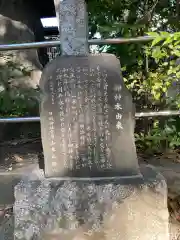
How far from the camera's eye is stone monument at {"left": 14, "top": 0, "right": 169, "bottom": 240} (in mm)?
1537

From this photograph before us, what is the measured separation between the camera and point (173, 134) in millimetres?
2393

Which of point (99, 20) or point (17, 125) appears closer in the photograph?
point (99, 20)

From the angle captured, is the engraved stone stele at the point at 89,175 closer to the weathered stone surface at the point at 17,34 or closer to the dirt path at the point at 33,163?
the dirt path at the point at 33,163

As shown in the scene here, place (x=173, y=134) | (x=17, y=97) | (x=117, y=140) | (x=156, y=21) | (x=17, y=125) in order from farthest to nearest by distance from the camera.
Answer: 1. (x=17, y=125)
2. (x=17, y=97)
3. (x=156, y=21)
4. (x=173, y=134)
5. (x=117, y=140)

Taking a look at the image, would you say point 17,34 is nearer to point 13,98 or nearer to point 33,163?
point 13,98

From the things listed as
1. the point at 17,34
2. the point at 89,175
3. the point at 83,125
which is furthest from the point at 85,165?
the point at 17,34

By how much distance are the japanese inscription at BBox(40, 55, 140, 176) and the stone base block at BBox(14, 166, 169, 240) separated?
10cm

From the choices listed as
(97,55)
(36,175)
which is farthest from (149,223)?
(97,55)

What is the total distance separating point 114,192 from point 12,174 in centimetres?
79

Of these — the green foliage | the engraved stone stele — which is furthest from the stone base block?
the green foliage

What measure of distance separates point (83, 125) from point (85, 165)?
0.20m

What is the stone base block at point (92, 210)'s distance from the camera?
1.53 metres

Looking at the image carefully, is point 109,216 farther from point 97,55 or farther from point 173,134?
point 173,134

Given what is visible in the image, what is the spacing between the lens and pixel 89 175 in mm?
1646
